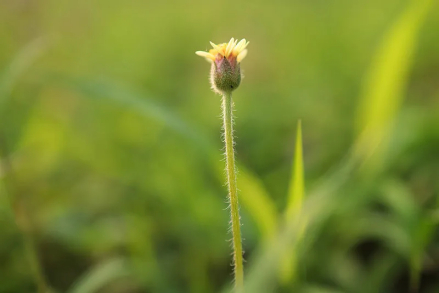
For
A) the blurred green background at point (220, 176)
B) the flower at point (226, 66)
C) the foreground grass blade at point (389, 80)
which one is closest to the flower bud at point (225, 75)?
the flower at point (226, 66)

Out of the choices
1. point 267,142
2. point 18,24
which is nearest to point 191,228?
point 267,142

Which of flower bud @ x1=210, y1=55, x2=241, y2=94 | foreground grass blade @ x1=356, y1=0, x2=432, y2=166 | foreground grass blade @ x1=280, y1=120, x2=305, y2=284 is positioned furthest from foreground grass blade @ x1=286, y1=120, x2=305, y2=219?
foreground grass blade @ x1=356, y1=0, x2=432, y2=166

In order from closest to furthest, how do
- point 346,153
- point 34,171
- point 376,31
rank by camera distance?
point 346,153 → point 34,171 → point 376,31

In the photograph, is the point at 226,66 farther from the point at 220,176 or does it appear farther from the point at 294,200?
the point at 220,176

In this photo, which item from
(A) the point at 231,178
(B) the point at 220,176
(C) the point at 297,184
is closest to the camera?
(A) the point at 231,178

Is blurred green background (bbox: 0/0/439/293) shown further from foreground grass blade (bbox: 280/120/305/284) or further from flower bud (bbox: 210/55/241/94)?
flower bud (bbox: 210/55/241/94)

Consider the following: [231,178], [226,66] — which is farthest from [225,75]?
[231,178]

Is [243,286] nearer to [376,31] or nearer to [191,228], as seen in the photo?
[191,228]
